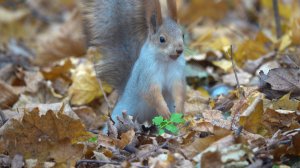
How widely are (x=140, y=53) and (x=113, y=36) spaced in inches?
12.7

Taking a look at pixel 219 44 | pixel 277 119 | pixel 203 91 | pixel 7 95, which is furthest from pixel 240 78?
pixel 7 95

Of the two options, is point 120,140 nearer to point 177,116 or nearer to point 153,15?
point 177,116

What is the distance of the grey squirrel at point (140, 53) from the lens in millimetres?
3051

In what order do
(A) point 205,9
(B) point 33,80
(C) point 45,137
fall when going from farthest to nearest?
(A) point 205,9, (B) point 33,80, (C) point 45,137

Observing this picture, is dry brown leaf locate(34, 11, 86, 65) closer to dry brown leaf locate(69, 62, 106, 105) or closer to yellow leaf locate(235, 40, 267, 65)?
dry brown leaf locate(69, 62, 106, 105)

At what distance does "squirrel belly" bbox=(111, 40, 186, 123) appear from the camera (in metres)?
3.09

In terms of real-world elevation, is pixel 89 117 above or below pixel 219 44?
below

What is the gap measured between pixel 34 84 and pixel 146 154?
5.56ft

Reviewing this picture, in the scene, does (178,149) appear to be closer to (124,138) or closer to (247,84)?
(124,138)

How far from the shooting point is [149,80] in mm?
3092

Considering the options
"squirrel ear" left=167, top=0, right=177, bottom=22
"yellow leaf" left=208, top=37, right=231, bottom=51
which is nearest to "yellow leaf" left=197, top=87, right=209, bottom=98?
"yellow leaf" left=208, top=37, right=231, bottom=51

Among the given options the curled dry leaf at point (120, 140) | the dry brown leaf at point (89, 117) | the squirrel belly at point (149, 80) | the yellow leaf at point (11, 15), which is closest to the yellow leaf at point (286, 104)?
the squirrel belly at point (149, 80)

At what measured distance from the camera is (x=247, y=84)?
141 inches

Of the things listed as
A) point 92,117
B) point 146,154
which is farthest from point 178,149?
point 92,117
